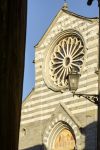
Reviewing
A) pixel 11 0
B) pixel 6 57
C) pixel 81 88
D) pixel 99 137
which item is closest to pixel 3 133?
pixel 6 57

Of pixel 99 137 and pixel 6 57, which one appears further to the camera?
pixel 99 137

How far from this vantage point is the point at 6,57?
3.39 meters

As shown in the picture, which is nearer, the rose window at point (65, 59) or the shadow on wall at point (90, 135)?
A: the shadow on wall at point (90, 135)

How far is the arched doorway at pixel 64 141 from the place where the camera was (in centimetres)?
2308

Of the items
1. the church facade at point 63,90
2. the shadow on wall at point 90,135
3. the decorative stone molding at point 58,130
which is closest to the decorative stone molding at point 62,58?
the church facade at point 63,90

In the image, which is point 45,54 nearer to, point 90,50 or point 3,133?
point 90,50

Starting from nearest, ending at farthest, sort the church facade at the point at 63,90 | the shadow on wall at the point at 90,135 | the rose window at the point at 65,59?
the shadow on wall at the point at 90,135, the church facade at the point at 63,90, the rose window at the point at 65,59

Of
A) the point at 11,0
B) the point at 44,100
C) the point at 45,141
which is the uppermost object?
the point at 11,0

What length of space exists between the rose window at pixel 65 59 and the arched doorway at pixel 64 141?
199 cm

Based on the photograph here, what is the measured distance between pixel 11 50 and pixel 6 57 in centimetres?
25

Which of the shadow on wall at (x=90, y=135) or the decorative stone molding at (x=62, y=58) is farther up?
the decorative stone molding at (x=62, y=58)

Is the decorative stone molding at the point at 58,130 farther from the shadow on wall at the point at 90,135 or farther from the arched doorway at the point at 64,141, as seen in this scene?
the shadow on wall at the point at 90,135

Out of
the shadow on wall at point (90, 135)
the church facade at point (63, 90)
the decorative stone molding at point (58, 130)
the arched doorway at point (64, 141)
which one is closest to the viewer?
the shadow on wall at point (90, 135)

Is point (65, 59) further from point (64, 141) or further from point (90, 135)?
point (90, 135)
